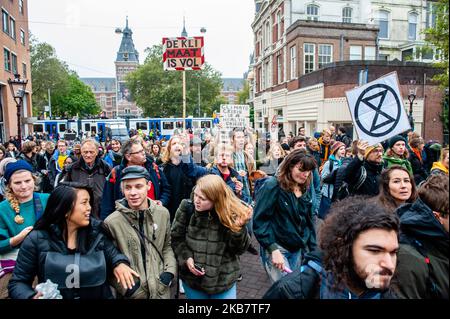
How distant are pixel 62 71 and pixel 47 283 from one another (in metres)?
48.7

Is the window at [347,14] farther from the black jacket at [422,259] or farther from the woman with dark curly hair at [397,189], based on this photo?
the black jacket at [422,259]


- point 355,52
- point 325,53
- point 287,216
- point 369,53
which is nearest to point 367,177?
point 287,216

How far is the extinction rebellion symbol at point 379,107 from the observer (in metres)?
2.69

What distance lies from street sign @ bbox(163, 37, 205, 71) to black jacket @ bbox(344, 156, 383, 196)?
560 cm

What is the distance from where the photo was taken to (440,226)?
149 centimetres

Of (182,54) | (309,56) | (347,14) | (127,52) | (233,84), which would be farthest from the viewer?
(233,84)

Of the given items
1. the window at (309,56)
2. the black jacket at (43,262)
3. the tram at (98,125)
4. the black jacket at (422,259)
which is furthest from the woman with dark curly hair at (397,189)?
the tram at (98,125)

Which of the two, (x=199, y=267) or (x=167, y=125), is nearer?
(x=199, y=267)

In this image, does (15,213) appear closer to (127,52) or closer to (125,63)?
(125,63)

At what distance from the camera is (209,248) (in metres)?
2.49

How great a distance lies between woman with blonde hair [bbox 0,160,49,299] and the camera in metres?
2.46

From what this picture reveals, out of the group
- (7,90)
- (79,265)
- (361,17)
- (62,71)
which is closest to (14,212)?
(79,265)

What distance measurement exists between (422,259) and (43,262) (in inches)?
82.3

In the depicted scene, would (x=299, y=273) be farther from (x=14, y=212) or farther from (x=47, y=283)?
(x=14, y=212)
